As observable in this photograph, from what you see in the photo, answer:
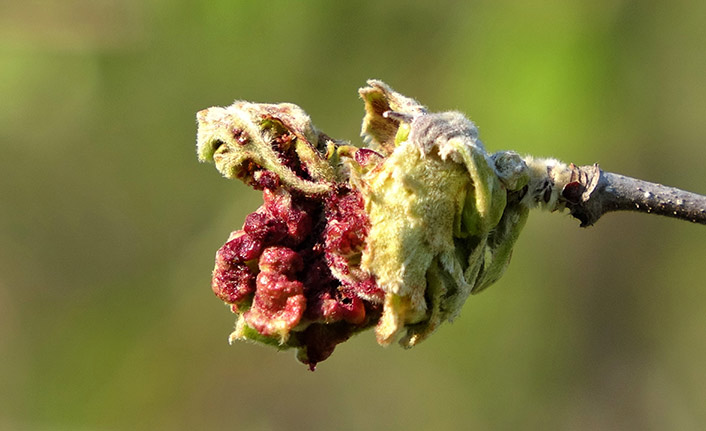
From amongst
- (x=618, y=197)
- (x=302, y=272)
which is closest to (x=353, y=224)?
(x=302, y=272)

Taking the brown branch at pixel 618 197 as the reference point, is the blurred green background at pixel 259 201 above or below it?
above

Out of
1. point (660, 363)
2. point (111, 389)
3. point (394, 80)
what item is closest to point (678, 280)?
point (660, 363)

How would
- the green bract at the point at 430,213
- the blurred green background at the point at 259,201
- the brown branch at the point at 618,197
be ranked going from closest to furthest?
the green bract at the point at 430,213, the brown branch at the point at 618,197, the blurred green background at the point at 259,201

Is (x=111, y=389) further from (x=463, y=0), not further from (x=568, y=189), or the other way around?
(x=568, y=189)

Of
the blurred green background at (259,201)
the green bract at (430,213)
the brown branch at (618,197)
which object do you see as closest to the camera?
the green bract at (430,213)

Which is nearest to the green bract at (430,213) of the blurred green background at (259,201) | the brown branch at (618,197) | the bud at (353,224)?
the bud at (353,224)

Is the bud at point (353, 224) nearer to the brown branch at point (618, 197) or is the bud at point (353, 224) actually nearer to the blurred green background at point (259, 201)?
the brown branch at point (618, 197)
